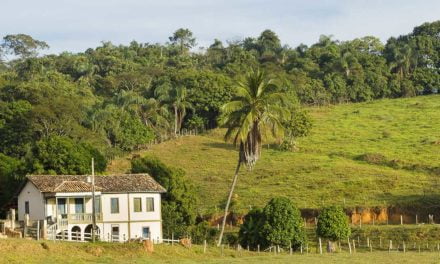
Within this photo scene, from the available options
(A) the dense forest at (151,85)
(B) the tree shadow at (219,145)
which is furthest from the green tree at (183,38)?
(B) the tree shadow at (219,145)

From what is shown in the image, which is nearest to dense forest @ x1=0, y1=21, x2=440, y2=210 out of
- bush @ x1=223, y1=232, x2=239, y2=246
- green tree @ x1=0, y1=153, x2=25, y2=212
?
green tree @ x1=0, y1=153, x2=25, y2=212

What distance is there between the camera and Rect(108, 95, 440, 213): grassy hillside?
8569cm

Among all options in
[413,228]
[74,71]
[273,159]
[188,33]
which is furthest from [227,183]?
[188,33]

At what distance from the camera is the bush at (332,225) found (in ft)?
206

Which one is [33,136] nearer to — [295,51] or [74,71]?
[74,71]

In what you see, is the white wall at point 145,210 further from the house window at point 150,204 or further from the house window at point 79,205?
the house window at point 79,205

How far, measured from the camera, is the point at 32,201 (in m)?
63.7

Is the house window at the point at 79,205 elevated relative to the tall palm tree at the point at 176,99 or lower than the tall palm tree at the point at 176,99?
lower

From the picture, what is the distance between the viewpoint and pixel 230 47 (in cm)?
18712

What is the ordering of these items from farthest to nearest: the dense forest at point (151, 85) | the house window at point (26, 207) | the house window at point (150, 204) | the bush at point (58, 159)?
the dense forest at point (151, 85) → the bush at point (58, 159) → the house window at point (150, 204) → the house window at point (26, 207)

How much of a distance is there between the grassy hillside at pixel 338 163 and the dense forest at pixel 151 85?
5984 millimetres

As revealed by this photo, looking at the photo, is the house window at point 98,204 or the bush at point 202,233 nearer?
the house window at point 98,204

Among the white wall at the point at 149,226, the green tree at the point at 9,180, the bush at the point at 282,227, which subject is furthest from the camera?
the green tree at the point at 9,180

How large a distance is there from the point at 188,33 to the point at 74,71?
44.8 meters
